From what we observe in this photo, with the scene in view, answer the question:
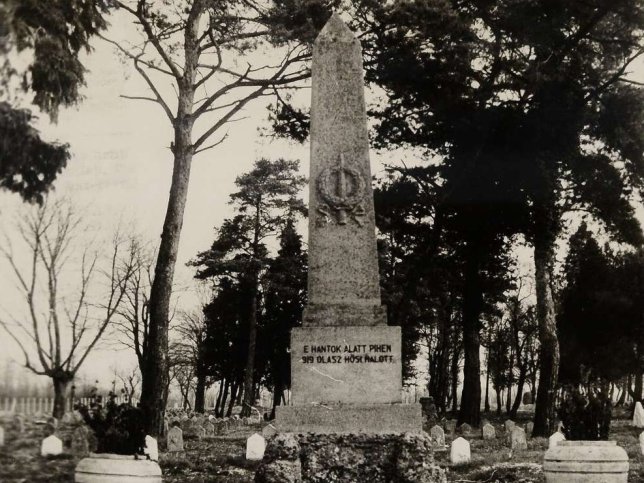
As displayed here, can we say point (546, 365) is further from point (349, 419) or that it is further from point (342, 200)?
point (349, 419)

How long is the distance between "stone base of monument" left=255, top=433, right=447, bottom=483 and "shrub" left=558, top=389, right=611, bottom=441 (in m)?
1.75

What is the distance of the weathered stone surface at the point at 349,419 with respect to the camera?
319 inches

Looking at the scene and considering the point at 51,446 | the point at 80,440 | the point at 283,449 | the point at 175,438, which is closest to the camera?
the point at 283,449

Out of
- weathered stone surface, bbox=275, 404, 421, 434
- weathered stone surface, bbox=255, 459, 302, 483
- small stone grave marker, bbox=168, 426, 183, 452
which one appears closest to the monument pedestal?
weathered stone surface, bbox=275, 404, 421, 434

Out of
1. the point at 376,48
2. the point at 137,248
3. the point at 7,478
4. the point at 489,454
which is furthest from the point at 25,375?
the point at 137,248

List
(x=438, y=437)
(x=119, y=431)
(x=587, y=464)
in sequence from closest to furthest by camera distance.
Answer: (x=119, y=431)
(x=587, y=464)
(x=438, y=437)

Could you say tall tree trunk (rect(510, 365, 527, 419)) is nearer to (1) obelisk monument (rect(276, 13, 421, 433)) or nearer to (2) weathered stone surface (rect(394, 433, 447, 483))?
(1) obelisk monument (rect(276, 13, 421, 433))

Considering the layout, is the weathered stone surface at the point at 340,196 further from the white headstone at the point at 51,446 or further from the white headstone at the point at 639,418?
the white headstone at the point at 639,418

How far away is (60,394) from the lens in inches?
498

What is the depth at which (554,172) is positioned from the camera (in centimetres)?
1905

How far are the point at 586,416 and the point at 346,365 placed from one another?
2.71 meters

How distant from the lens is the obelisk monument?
817cm

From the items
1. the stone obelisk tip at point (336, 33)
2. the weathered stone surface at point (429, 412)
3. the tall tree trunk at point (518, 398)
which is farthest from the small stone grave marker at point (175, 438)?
the tall tree trunk at point (518, 398)

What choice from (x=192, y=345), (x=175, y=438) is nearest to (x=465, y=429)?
(x=175, y=438)
